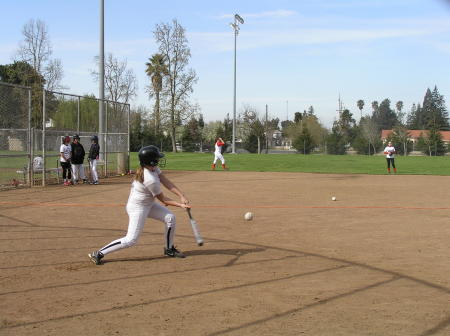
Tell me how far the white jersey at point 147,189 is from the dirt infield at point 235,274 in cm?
89

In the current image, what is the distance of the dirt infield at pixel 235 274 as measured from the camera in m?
4.73

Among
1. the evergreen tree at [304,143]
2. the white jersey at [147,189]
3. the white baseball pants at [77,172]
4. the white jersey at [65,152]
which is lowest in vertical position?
the white baseball pants at [77,172]

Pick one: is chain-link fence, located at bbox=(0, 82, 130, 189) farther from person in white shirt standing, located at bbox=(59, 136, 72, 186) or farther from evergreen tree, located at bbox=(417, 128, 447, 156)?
evergreen tree, located at bbox=(417, 128, 447, 156)

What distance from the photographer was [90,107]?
79.5 feet

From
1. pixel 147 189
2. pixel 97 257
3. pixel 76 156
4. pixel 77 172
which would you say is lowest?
pixel 97 257

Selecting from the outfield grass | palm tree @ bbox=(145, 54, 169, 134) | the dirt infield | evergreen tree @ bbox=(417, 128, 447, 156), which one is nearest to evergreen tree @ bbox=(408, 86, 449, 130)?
evergreen tree @ bbox=(417, 128, 447, 156)

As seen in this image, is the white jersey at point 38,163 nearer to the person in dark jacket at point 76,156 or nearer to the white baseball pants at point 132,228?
the person in dark jacket at point 76,156

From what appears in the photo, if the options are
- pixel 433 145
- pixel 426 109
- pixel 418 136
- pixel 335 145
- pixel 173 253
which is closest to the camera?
pixel 173 253

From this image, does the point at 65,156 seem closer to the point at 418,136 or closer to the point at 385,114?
the point at 418,136

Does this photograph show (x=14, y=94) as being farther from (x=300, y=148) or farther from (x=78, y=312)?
(x=300, y=148)

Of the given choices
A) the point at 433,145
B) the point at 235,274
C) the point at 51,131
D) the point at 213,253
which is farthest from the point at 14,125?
the point at 433,145

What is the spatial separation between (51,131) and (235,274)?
14.5 metres

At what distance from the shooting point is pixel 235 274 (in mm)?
6516

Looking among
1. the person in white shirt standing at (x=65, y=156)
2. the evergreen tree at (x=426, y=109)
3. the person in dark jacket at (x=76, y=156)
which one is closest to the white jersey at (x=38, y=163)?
the person in white shirt standing at (x=65, y=156)
